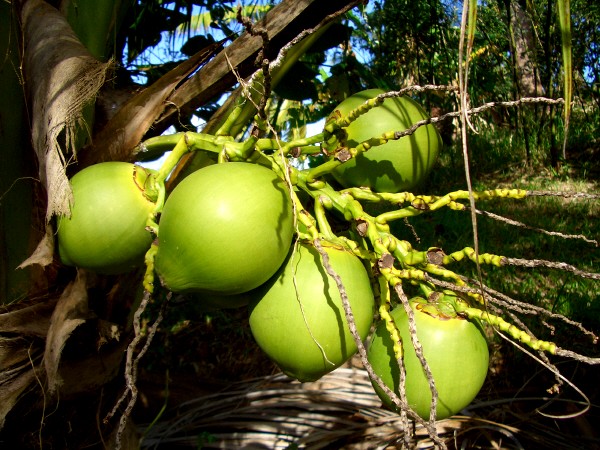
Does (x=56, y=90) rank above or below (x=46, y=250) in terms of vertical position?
above

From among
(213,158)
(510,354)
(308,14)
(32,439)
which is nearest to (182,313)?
(510,354)

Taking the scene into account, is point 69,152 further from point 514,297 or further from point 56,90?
point 514,297

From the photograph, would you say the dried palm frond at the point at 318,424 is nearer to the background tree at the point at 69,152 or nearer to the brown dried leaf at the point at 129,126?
the background tree at the point at 69,152

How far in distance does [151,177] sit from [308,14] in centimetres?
44

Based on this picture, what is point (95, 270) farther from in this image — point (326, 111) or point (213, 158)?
point (326, 111)

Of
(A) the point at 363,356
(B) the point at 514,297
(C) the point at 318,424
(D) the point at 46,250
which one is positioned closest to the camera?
(A) the point at 363,356

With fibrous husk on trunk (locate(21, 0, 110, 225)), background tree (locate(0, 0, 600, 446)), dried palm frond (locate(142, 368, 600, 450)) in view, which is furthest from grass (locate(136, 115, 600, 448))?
fibrous husk on trunk (locate(21, 0, 110, 225))

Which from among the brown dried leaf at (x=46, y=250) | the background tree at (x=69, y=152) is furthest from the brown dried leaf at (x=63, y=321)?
the brown dried leaf at (x=46, y=250)

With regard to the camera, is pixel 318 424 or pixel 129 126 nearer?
pixel 129 126

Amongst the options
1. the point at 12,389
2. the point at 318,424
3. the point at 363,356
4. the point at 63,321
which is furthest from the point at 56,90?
the point at 318,424

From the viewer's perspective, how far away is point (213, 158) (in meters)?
1.18

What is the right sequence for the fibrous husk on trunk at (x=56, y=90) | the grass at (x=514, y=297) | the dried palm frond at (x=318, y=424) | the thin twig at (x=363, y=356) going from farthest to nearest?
the grass at (x=514, y=297)
the dried palm frond at (x=318, y=424)
the fibrous husk on trunk at (x=56, y=90)
the thin twig at (x=363, y=356)

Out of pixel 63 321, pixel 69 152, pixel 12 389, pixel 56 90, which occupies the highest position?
pixel 56 90

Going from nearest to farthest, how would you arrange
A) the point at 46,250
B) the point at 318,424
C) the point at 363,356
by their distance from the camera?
1. the point at 363,356
2. the point at 46,250
3. the point at 318,424
